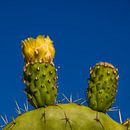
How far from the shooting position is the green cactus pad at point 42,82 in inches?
188

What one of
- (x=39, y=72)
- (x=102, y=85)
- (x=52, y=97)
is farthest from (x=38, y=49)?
(x=102, y=85)

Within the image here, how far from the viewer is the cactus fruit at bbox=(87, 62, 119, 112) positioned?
4855 mm

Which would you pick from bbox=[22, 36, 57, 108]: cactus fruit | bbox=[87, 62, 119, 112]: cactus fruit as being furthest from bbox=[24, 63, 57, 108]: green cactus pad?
bbox=[87, 62, 119, 112]: cactus fruit

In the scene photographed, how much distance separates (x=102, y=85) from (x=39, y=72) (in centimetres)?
61

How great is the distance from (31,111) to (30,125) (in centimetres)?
16

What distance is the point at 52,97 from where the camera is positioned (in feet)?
15.8

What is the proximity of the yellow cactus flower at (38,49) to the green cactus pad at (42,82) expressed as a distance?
3.5 inches

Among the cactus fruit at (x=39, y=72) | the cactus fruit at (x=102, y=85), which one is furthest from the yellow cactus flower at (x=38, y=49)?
the cactus fruit at (x=102, y=85)

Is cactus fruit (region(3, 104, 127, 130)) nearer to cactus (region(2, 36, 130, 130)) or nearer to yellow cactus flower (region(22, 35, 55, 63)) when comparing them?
cactus (region(2, 36, 130, 130))

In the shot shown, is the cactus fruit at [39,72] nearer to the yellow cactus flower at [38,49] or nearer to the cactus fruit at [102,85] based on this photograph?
the yellow cactus flower at [38,49]

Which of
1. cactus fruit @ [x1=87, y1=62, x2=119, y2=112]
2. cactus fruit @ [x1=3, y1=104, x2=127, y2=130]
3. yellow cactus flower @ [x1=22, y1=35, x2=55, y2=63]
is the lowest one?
cactus fruit @ [x1=3, y1=104, x2=127, y2=130]

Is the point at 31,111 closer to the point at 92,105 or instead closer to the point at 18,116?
the point at 18,116

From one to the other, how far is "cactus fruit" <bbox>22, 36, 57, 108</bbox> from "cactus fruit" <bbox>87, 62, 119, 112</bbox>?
1.19ft

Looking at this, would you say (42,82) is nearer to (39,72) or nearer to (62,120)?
(39,72)
